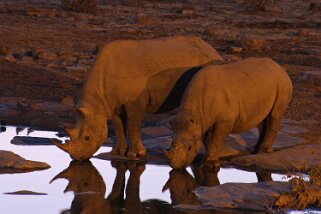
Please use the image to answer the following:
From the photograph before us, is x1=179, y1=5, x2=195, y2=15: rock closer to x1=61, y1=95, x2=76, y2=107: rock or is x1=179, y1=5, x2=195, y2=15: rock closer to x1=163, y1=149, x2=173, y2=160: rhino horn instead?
x1=61, y1=95, x2=76, y2=107: rock

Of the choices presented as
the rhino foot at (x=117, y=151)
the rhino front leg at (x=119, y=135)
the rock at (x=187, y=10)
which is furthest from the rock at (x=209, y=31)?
the rhino foot at (x=117, y=151)

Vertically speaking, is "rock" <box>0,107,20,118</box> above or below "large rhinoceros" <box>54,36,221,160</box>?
below

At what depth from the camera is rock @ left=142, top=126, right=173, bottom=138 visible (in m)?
14.7

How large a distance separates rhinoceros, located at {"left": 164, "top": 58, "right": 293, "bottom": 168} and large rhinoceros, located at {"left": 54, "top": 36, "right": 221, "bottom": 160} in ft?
2.47

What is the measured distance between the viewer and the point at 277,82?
45.3 ft

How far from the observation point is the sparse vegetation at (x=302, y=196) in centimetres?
1091

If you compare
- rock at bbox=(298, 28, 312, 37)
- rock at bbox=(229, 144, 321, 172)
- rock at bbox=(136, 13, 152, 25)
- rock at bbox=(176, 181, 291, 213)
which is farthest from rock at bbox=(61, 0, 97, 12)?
rock at bbox=(176, 181, 291, 213)

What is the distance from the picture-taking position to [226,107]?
13.2 m

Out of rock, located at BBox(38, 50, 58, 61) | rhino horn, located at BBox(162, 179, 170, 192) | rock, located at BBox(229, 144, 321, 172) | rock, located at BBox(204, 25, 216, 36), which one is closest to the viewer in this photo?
rhino horn, located at BBox(162, 179, 170, 192)

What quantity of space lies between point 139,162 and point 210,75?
1.37m

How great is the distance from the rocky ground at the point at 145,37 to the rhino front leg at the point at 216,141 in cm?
33

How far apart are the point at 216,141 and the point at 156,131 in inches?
74.5

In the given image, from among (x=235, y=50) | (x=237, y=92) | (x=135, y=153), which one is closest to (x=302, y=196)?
(x=237, y=92)

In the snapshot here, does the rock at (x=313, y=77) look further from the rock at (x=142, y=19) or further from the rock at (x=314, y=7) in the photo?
the rock at (x=314, y=7)
